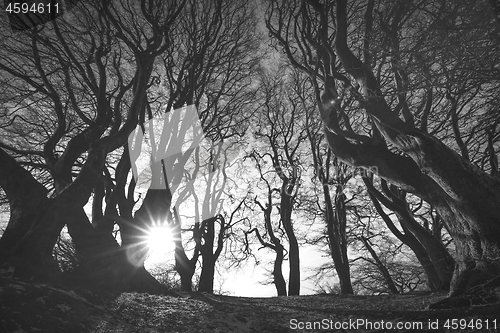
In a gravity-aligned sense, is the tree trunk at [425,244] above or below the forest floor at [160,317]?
above

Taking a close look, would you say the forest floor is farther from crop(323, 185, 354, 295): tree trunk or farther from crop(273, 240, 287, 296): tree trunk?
crop(273, 240, 287, 296): tree trunk

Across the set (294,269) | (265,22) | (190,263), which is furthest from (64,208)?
(294,269)

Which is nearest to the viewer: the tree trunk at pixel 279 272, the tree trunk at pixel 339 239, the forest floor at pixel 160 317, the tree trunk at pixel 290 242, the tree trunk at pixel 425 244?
the forest floor at pixel 160 317

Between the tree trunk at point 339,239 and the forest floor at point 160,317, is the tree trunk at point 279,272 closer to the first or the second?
the tree trunk at point 339,239

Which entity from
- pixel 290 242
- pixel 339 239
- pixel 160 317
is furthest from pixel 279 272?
pixel 160 317

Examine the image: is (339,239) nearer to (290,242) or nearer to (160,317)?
(290,242)

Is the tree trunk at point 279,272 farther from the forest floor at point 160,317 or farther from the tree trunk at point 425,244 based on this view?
the forest floor at point 160,317

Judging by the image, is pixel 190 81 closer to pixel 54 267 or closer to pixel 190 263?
pixel 54 267

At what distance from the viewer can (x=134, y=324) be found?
13.2 ft

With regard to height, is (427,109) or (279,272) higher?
(427,109)

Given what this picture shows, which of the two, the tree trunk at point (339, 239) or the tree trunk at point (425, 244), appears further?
the tree trunk at point (339, 239)

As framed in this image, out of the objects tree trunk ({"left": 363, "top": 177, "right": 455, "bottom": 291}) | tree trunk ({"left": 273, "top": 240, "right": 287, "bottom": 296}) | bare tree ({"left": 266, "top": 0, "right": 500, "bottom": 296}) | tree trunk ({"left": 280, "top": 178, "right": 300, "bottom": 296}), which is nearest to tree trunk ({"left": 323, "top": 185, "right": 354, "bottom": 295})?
tree trunk ({"left": 280, "top": 178, "right": 300, "bottom": 296})

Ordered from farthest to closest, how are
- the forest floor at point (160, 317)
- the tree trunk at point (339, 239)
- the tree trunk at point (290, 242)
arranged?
the tree trunk at point (290, 242) → the tree trunk at point (339, 239) → the forest floor at point (160, 317)

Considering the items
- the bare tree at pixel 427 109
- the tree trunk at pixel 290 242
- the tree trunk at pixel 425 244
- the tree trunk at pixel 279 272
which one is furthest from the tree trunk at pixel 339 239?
the bare tree at pixel 427 109
